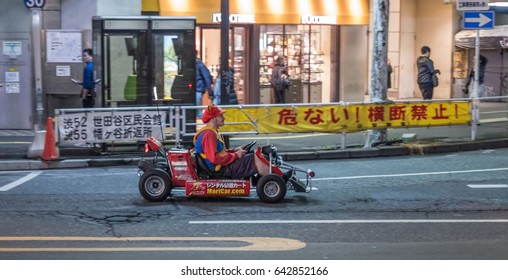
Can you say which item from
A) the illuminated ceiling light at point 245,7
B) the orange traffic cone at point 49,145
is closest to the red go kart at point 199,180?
the orange traffic cone at point 49,145

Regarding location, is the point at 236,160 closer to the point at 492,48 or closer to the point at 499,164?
the point at 499,164

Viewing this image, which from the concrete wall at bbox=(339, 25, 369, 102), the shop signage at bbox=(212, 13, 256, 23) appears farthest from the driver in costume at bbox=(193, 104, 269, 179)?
the concrete wall at bbox=(339, 25, 369, 102)

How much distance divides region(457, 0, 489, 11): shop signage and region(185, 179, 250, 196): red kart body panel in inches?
334

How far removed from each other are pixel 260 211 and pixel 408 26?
62.5ft

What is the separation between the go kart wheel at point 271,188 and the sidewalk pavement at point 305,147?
4.48m

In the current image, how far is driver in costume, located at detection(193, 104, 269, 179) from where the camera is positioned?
1027 centimetres

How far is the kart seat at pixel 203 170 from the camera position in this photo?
1045cm

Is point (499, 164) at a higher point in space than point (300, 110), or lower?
lower

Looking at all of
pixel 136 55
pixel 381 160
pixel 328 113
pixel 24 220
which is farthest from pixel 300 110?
pixel 24 220

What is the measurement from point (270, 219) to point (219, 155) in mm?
1275

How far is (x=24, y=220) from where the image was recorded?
31.0ft

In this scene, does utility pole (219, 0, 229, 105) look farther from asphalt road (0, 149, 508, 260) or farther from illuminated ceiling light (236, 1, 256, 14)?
illuminated ceiling light (236, 1, 256, 14)

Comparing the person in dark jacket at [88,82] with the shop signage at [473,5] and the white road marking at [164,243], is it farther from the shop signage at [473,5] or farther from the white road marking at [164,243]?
the white road marking at [164,243]

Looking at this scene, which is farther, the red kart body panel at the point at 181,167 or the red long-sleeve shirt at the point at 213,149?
the red kart body panel at the point at 181,167
